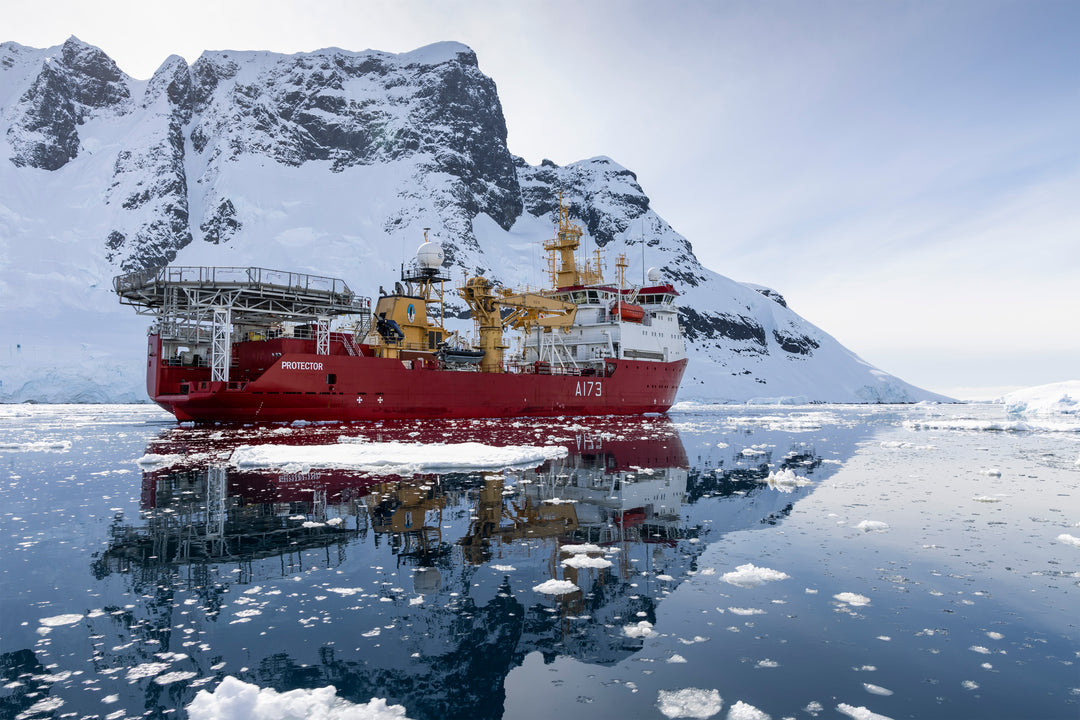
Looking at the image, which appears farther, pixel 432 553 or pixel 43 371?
pixel 43 371

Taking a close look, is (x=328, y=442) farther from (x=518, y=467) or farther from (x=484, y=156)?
(x=484, y=156)

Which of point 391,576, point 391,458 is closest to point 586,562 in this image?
point 391,576

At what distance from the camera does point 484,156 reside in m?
115

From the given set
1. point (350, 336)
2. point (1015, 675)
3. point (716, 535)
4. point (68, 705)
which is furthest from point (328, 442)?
point (1015, 675)

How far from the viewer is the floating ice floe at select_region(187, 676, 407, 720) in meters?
3.01

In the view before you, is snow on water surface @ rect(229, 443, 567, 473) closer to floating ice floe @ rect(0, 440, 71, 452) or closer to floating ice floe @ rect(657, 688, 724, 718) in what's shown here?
floating ice floe @ rect(0, 440, 71, 452)

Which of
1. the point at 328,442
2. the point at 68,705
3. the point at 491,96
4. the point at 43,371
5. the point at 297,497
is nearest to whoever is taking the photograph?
the point at 68,705

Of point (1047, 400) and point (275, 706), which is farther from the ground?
point (1047, 400)

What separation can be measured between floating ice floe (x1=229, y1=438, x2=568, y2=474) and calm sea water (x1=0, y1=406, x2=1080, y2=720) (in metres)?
1.88

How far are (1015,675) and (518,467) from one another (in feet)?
32.7

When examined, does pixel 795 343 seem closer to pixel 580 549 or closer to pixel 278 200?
pixel 278 200

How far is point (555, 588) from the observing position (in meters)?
5.12

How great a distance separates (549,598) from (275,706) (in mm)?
2376

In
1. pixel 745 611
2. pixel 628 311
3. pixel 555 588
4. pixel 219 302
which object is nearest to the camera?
pixel 745 611
